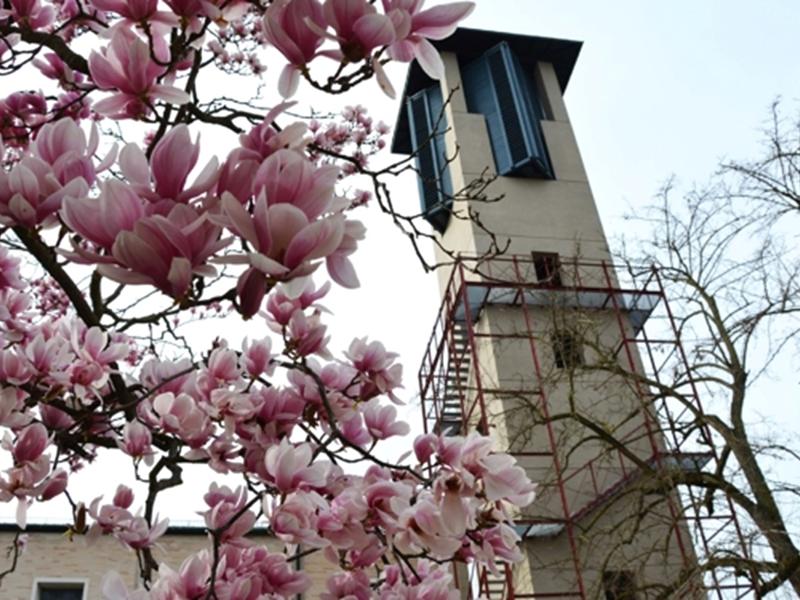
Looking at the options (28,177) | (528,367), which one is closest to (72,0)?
(28,177)

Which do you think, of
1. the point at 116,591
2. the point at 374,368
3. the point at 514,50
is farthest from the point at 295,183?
the point at 514,50

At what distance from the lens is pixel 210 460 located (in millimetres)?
1626

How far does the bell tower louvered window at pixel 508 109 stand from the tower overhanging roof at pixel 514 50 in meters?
0.45

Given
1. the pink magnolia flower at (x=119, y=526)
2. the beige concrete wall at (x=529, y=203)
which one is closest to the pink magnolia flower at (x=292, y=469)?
the pink magnolia flower at (x=119, y=526)

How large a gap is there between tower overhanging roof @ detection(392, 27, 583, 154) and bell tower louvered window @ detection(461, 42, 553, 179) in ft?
1.47

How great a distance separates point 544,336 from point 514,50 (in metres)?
8.27

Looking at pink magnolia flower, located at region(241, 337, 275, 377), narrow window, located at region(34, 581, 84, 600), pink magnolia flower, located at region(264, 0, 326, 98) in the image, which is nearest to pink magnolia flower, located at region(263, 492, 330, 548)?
pink magnolia flower, located at region(241, 337, 275, 377)

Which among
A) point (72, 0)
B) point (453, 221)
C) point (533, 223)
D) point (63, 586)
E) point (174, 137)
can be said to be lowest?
point (174, 137)

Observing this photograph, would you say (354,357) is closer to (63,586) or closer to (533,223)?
(533,223)

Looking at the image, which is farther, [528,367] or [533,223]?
[533,223]

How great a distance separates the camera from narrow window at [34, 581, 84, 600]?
13.4m

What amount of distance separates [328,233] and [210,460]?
3.35ft

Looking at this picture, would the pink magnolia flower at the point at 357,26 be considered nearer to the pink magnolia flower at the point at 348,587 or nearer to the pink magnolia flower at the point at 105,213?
the pink magnolia flower at the point at 105,213

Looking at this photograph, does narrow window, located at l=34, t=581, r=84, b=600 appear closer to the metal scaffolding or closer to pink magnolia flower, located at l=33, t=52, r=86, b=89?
the metal scaffolding
